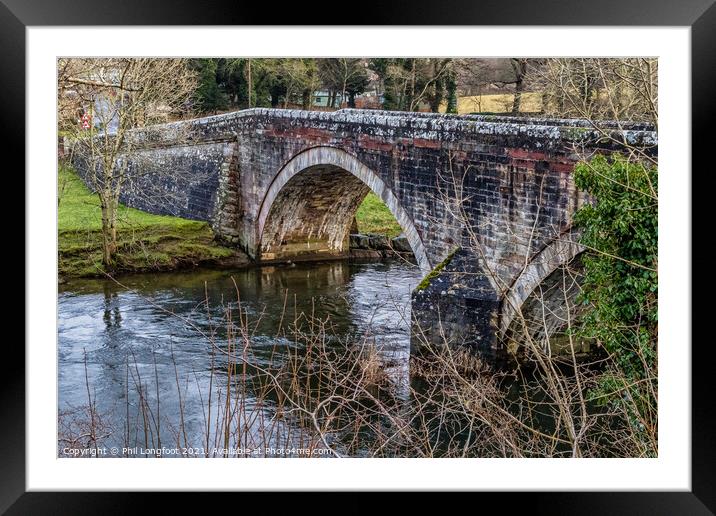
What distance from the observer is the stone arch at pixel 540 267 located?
11.8 m

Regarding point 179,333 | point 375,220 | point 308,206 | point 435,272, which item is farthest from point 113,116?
point 435,272

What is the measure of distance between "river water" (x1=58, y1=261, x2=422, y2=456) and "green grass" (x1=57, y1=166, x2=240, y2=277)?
0.52m

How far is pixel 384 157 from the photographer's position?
50.9 ft

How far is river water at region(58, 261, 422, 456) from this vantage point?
10296 mm

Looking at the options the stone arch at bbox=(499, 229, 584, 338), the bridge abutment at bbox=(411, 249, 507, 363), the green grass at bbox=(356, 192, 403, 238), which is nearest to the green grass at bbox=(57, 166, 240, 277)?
the green grass at bbox=(356, 192, 403, 238)

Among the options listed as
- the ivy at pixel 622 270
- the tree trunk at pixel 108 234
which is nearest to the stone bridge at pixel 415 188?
the ivy at pixel 622 270

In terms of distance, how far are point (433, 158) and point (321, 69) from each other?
13.1 meters

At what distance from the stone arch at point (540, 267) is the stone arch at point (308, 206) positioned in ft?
21.8

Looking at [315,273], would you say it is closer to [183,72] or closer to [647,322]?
[183,72]

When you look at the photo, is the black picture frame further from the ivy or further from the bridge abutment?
the bridge abutment
